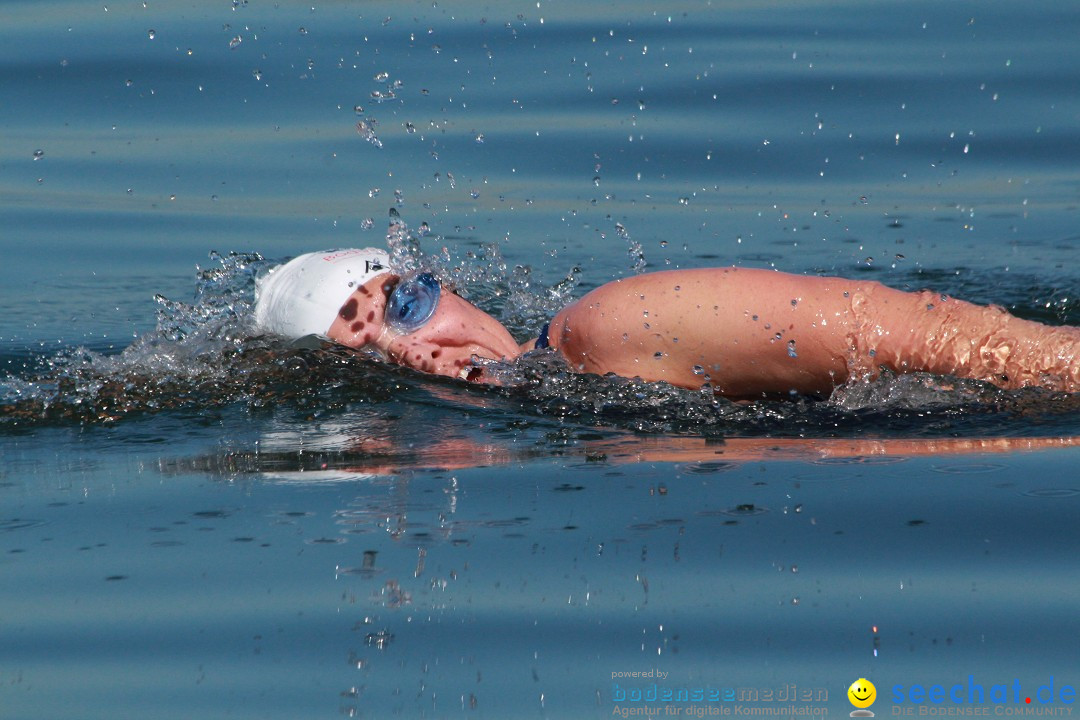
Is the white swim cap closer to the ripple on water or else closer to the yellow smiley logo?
the ripple on water

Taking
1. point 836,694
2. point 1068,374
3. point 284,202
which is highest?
point 284,202

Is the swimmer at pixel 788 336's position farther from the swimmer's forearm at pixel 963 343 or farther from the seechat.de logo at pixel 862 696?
the seechat.de logo at pixel 862 696

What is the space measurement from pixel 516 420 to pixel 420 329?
71 cm

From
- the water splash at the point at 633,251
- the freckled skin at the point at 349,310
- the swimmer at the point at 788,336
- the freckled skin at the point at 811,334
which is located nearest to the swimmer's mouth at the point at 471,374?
the swimmer at the point at 788,336

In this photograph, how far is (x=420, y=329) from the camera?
520cm

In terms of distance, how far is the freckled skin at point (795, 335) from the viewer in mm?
4520

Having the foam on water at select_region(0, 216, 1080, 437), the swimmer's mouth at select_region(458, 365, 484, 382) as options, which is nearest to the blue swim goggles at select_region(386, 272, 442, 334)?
the foam on water at select_region(0, 216, 1080, 437)

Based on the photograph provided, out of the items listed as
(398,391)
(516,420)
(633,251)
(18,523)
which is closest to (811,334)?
(516,420)

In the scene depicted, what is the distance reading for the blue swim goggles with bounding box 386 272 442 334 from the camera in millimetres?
5176

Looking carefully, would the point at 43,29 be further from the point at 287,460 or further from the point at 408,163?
the point at 287,460

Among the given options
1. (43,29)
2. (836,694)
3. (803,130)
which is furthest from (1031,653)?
(43,29)

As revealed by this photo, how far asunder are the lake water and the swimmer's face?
4.6 inches

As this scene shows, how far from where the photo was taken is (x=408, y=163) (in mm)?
9008

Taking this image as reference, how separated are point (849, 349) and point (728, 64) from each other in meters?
6.35
